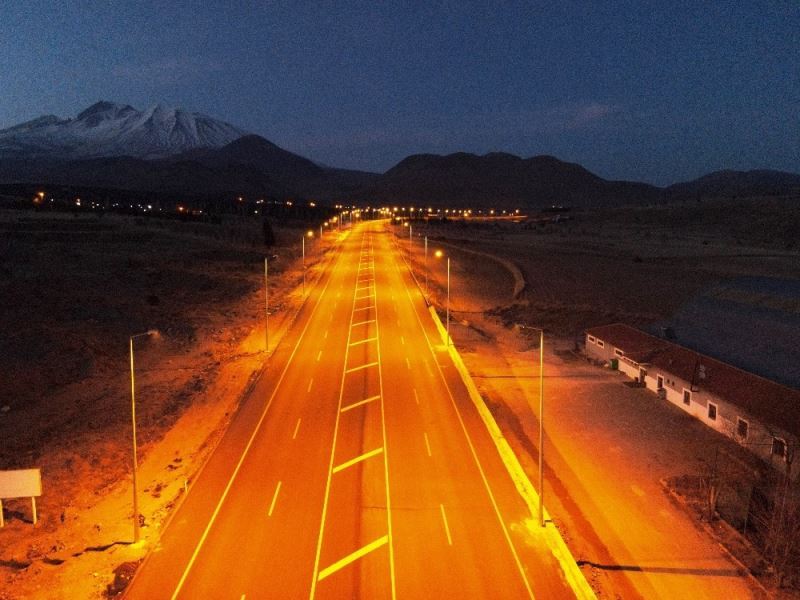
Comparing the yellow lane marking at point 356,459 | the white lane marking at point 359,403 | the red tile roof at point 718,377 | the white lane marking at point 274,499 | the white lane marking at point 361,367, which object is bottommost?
the white lane marking at point 274,499

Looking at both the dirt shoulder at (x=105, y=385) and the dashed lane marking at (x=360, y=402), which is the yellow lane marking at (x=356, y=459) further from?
the dirt shoulder at (x=105, y=385)

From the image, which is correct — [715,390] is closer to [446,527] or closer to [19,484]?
[446,527]

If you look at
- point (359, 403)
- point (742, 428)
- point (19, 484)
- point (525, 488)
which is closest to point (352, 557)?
point (525, 488)

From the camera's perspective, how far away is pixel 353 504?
23.1 m

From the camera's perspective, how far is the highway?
61.2ft

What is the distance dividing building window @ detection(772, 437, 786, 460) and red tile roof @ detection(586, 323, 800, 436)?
1.97ft

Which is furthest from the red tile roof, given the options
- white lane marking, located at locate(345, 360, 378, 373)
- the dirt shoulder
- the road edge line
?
the dirt shoulder

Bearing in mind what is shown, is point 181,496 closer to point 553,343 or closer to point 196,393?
point 196,393

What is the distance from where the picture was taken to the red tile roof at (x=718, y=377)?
28375 millimetres

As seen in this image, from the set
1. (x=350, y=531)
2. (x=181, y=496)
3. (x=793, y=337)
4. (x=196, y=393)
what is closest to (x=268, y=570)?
(x=350, y=531)

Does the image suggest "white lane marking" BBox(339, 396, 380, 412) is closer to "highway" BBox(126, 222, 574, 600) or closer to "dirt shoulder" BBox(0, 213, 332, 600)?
"highway" BBox(126, 222, 574, 600)

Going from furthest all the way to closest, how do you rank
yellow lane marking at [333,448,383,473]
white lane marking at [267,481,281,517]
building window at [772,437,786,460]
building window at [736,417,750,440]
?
building window at [736,417,750,440] → building window at [772,437,786,460] → yellow lane marking at [333,448,383,473] → white lane marking at [267,481,281,517]

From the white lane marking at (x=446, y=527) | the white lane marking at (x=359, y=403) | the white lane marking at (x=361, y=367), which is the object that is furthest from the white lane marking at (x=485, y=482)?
the white lane marking at (x=359, y=403)

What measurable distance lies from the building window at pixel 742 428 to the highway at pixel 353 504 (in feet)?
40.2
